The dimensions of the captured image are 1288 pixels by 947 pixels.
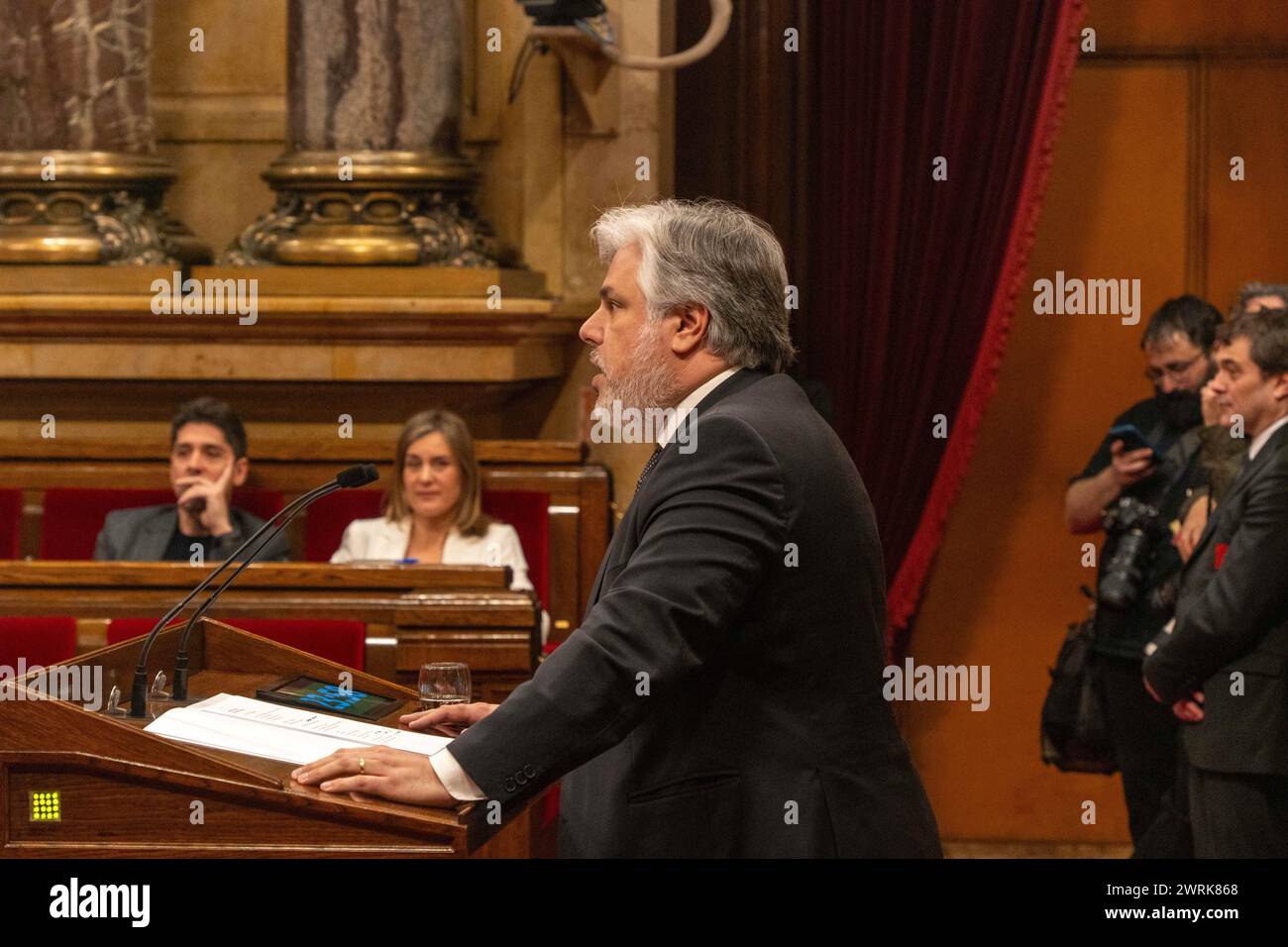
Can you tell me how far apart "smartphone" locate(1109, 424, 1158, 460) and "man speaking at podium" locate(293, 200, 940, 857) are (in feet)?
8.06

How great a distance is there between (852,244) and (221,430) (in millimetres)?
1880

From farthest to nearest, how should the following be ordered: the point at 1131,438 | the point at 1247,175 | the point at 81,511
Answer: the point at 1247,175 < the point at 81,511 < the point at 1131,438

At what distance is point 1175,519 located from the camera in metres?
4.26

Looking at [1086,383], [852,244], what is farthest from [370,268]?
[1086,383]

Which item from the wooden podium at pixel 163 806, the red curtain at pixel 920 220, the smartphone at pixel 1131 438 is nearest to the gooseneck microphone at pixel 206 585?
the wooden podium at pixel 163 806

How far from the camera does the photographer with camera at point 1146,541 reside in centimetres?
424

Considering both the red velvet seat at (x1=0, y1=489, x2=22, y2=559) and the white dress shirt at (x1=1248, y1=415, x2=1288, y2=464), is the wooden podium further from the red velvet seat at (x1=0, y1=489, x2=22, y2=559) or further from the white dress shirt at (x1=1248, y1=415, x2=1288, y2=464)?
the red velvet seat at (x1=0, y1=489, x2=22, y2=559)

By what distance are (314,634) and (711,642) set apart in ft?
5.27

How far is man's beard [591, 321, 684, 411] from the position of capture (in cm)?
208

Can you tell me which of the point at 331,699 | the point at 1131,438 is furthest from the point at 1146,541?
the point at 331,699

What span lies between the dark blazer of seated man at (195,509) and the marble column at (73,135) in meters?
0.75

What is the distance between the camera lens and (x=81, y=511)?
15.6 feet

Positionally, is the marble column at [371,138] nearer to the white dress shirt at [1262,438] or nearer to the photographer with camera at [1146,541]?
the photographer with camera at [1146,541]

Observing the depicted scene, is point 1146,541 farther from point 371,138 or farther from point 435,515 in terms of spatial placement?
point 371,138
